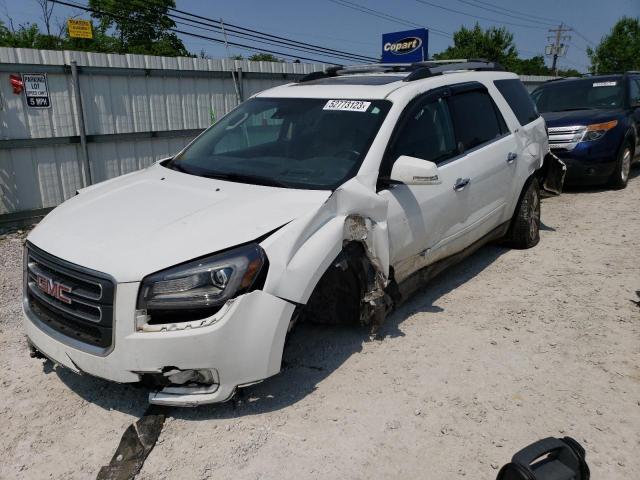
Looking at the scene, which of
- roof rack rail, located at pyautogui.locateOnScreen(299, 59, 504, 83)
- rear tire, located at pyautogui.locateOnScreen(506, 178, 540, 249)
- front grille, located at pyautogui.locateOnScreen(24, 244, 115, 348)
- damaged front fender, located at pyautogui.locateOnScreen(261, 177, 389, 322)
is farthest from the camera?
rear tire, located at pyautogui.locateOnScreen(506, 178, 540, 249)

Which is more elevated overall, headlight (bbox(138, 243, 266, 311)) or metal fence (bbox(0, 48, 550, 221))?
metal fence (bbox(0, 48, 550, 221))

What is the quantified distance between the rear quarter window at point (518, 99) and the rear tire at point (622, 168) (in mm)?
3412

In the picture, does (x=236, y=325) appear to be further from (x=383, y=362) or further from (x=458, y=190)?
(x=458, y=190)

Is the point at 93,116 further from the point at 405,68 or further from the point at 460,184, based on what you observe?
the point at 460,184

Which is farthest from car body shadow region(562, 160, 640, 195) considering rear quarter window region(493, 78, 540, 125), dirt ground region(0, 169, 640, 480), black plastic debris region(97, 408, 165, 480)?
black plastic debris region(97, 408, 165, 480)

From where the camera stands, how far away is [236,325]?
8.81 feet

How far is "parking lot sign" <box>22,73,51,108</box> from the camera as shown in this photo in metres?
7.11

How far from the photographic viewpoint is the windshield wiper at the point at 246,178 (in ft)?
11.2

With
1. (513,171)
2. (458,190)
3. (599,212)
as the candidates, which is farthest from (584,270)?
(599,212)

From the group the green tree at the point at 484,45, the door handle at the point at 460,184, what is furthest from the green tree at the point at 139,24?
the door handle at the point at 460,184

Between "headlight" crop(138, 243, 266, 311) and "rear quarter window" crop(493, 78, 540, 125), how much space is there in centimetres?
374

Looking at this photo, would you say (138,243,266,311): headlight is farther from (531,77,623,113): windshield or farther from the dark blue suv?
(531,77,623,113): windshield

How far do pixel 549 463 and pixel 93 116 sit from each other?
759 cm

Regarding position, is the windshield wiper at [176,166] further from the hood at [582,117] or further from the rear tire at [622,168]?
the rear tire at [622,168]
